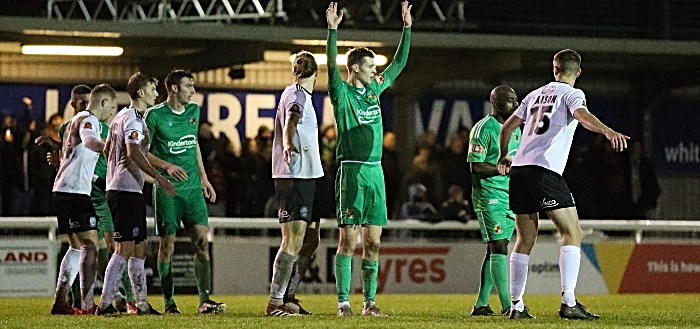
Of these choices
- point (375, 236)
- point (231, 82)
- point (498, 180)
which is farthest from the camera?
point (231, 82)

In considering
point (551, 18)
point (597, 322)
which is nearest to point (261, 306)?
point (597, 322)

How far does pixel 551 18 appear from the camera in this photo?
80.1ft

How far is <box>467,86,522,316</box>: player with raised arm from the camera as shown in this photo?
11586 millimetres

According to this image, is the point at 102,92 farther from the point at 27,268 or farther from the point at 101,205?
the point at 27,268

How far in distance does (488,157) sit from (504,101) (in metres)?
0.50

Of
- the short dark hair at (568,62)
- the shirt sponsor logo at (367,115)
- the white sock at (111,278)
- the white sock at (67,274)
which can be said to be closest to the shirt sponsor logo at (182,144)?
the white sock at (111,278)

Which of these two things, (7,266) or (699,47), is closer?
(7,266)

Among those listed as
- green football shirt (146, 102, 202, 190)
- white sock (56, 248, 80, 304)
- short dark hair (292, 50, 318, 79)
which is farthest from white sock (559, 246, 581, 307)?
white sock (56, 248, 80, 304)

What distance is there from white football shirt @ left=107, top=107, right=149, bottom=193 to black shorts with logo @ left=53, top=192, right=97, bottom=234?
49cm

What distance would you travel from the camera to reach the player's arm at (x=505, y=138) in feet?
35.8

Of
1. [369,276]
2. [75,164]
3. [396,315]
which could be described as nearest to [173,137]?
[75,164]

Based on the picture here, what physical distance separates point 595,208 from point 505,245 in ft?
35.6

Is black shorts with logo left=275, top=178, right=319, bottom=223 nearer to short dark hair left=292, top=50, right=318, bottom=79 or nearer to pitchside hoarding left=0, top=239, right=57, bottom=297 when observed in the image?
short dark hair left=292, top=50, right=318, bottom=79

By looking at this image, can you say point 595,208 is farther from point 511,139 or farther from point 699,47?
point 511,139
